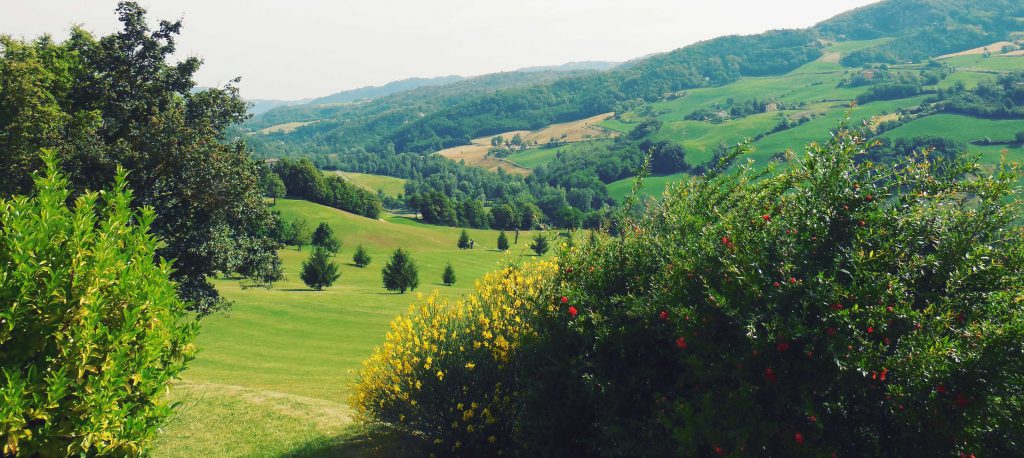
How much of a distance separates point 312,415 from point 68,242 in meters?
10.7

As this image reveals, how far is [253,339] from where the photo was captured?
→ 132 ft

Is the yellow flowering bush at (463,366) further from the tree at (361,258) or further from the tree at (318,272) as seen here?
the tree at (361,258)

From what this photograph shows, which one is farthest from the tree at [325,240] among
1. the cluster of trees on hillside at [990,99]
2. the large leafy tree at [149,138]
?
the cluster of trees on hillside at [990,99]

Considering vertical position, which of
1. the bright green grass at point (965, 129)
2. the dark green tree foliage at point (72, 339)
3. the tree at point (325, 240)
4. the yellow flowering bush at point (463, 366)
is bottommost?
the bright green grass at point (965, 129)

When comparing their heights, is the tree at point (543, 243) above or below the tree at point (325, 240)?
above

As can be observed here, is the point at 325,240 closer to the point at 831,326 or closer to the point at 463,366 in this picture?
the point at 463,366

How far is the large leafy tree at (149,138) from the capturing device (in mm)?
20609

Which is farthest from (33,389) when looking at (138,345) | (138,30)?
(138,30)

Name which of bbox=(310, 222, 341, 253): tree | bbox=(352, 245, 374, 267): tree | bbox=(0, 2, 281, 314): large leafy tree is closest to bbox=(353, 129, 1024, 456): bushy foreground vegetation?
bbox=(0, 2, 281, 314): large leafy tree

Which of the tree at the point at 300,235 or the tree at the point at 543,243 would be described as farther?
the tree at the point at 300,235

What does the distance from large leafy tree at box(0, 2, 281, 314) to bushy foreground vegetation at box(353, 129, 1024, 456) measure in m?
17.0

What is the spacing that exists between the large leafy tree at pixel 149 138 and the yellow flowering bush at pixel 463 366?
41.3ft

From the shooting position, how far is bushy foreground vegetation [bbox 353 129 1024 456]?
229 inches

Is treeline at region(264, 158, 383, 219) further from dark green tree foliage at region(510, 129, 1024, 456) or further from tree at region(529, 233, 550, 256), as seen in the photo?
dark green tree foliage at region(510, 129, 1024, 456)
